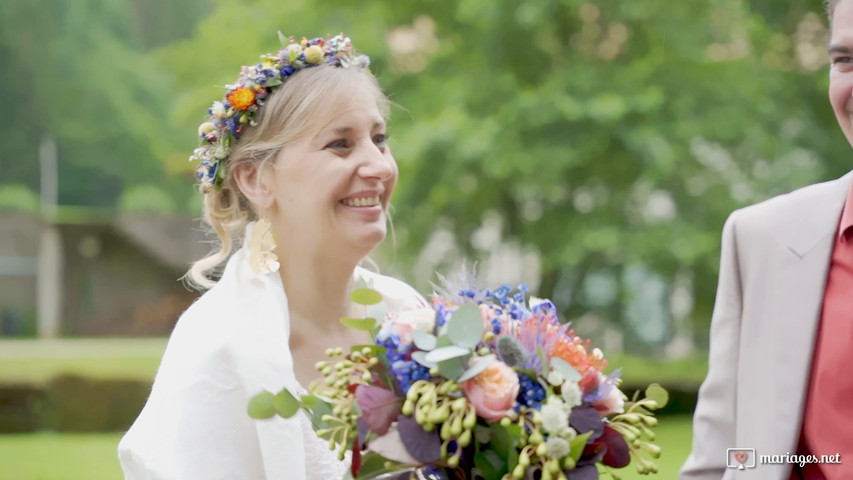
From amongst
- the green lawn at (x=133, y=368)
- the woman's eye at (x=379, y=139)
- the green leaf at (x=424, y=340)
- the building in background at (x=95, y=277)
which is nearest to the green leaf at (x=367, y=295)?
the green leaf at (x=424, y=340)

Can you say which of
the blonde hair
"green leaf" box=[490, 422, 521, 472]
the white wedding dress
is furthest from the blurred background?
"green leaf" box=[490, 422, 521, 472]

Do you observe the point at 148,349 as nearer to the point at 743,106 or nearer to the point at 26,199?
the point at 26,199

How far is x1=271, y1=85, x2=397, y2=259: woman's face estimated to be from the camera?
3127 mm

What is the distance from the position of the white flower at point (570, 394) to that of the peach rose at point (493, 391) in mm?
112

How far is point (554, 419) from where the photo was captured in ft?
7.68

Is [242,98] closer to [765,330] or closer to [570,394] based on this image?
[570,394]

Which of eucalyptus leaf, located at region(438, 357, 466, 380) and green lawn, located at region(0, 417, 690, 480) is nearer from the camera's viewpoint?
eucalyptus leaf, located at region(438, 357, 466, 380)

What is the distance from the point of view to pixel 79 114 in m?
26.8

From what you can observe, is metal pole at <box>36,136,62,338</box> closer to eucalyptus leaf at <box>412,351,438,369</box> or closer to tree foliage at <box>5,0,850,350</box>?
tree foliage at <box>5,0,850,350</box>

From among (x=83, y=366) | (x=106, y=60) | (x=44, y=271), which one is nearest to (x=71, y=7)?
(x=106, y=60)

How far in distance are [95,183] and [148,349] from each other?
5.15 m

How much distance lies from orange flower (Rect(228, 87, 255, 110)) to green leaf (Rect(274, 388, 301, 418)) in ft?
3.94

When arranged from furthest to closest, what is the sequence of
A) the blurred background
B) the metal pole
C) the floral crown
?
the metal pole
the blurred background
the floral crown

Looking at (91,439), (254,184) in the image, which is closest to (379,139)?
(254,184)
